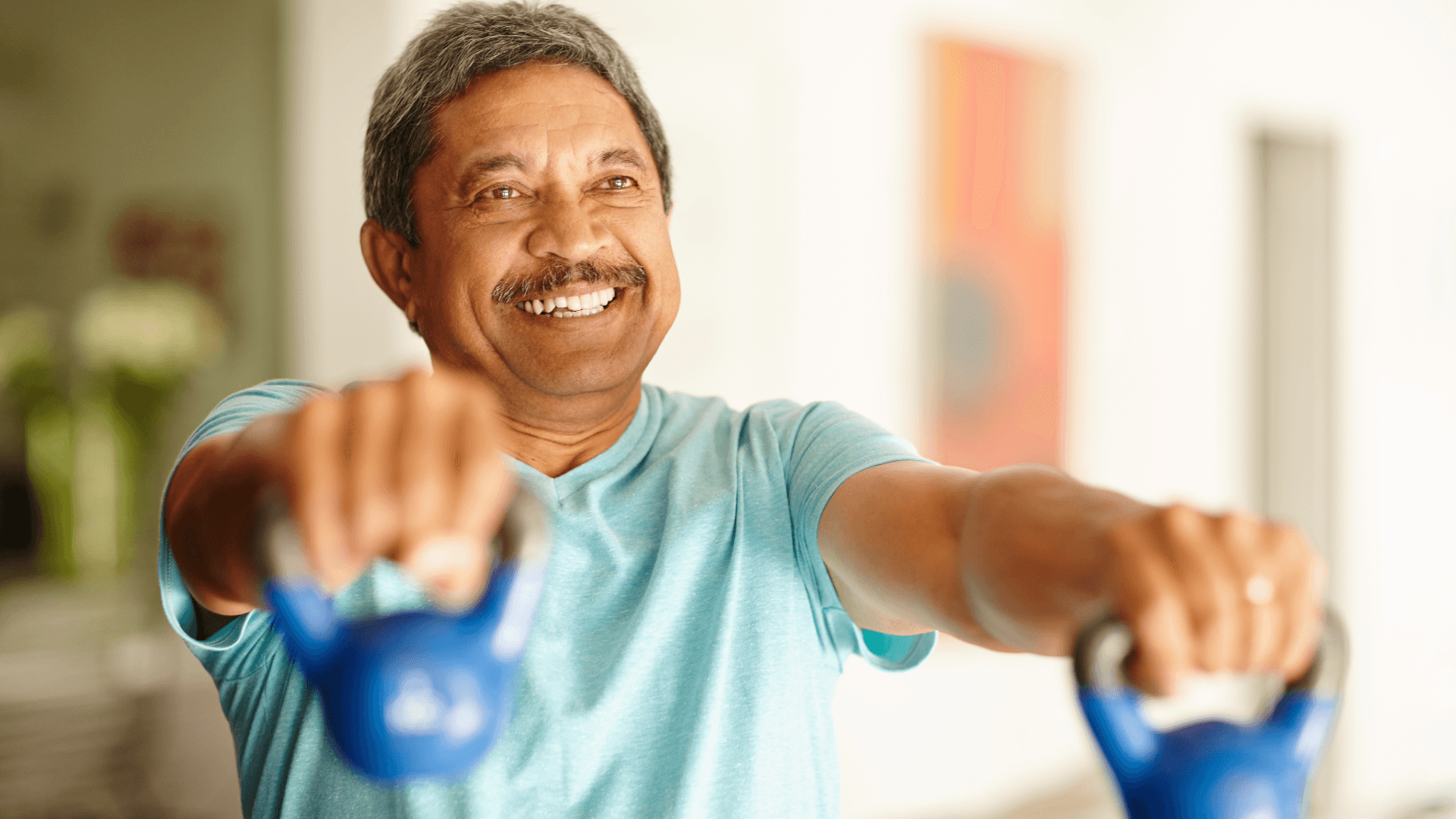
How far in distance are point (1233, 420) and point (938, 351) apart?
1.96m

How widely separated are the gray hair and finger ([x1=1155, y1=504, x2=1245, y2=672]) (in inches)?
32.7

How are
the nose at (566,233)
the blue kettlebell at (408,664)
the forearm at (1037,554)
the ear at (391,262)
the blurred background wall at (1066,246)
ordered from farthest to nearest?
the blurred background wall at (1066,246) < the ear at (391,262) < the nose at (566,233) < the forearm at (1037,554) < the blue kettlebell at (408,664)

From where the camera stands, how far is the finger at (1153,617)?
494 mm

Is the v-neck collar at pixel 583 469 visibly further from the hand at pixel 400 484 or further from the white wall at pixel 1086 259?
the white wall at pixel 1086 259

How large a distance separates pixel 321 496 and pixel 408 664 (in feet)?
0.31

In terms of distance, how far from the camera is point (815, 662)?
1042 millimetres

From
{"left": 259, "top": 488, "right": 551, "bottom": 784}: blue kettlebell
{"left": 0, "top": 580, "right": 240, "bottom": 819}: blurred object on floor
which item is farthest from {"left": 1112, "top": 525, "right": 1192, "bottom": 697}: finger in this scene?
{"left": 0, "top": 580, "right": 240, "bottom": 819}: blurred object on floor

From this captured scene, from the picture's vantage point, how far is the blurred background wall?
2.69 meters

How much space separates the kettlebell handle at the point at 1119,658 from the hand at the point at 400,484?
0.31 metres

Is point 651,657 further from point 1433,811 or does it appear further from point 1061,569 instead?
point 1433,811

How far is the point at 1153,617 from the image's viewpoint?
1.63 feet

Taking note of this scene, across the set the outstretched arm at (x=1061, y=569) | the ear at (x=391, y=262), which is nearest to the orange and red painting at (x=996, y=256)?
the ear at (x=391, y=262)

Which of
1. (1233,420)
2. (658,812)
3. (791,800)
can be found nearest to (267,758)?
(658,812)

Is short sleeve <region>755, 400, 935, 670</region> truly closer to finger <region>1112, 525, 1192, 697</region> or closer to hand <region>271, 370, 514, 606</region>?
finger <region>1112, 525, 1192, 697</region>
